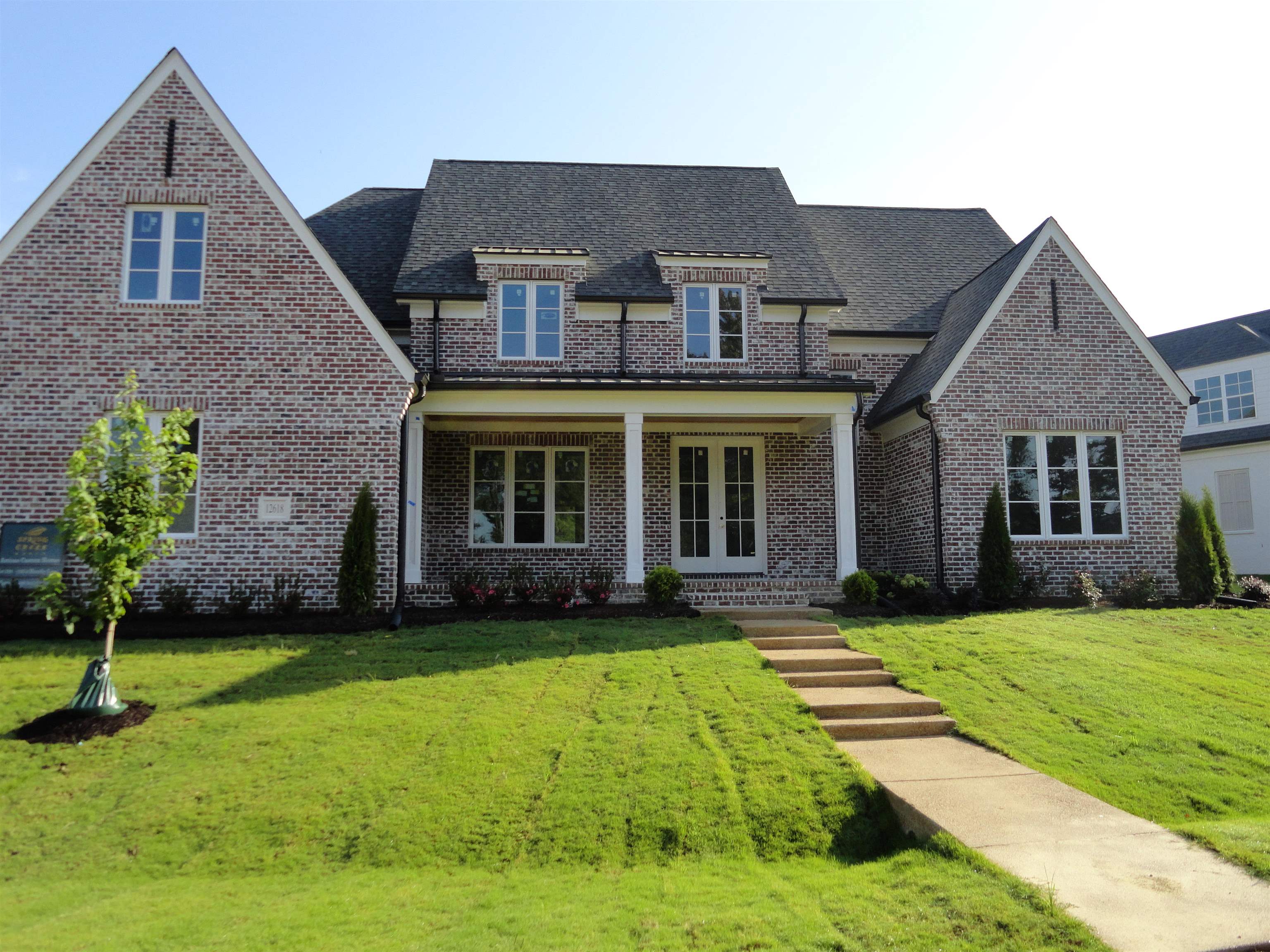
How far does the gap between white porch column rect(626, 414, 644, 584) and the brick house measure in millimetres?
45

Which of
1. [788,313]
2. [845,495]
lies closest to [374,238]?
[788,313]

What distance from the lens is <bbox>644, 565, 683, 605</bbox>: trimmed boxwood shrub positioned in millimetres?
12625

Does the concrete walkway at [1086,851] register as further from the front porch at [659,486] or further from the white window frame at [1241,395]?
the white window frame at [1241,395]

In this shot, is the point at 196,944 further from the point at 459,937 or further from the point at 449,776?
the point at 449,776

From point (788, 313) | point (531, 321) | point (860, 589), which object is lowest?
point (860, 589)

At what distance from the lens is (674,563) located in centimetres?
1572

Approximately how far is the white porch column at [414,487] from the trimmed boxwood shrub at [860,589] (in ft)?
21.1

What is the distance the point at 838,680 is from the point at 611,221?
37.2 ft

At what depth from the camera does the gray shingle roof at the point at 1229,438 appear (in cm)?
2334

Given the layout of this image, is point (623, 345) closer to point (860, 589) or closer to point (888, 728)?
point (860, 589)

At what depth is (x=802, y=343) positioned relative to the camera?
1608 cm

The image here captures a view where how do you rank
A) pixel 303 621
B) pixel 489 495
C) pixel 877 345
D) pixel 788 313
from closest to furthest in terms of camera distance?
pixel 303 621
pixel 489 495
pixel 788 313
pixel 877 345

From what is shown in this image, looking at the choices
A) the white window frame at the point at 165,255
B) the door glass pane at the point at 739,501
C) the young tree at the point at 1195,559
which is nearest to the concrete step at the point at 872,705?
the door glass pane at the point at 739,501

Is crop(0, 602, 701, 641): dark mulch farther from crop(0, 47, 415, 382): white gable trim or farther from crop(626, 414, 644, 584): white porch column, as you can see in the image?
crop(0, 47, 415, 382): white gable trim
